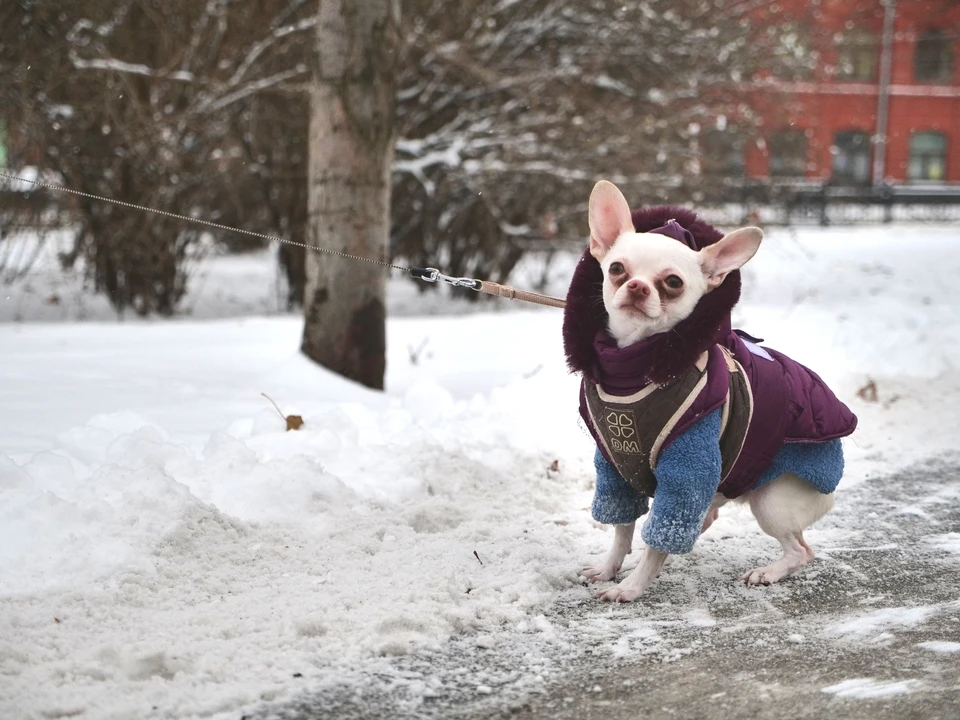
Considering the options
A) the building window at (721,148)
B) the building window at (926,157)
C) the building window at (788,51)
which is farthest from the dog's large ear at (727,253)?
the building window at (926,157)

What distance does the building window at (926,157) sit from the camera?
39.0 metres

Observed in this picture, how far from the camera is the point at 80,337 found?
25.7 ft

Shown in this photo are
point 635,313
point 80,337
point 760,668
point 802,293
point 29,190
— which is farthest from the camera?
point 802,293

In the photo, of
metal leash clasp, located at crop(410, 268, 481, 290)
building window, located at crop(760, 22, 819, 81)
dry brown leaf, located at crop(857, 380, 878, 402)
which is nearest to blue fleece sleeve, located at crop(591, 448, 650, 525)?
metal leash clasp, located at crop(410, 268, 481, 290)

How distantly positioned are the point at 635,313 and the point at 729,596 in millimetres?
1065

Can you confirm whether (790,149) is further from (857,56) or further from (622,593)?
(622,593)

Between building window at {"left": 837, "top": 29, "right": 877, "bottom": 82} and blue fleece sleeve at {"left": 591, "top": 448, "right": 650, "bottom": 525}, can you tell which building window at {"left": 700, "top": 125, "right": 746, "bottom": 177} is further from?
blue fleece sleeve at {"left": 591, "top": 448, "right": 650, "bottom": 525}

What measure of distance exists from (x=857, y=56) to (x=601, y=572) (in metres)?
23.4

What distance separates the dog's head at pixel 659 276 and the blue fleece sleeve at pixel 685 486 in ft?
1.24

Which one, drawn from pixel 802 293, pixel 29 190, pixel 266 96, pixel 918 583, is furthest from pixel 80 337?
pixel 802 293

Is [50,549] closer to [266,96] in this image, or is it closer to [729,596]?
[729,596]

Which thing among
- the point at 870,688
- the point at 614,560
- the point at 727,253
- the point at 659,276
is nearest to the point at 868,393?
the point at 614,560

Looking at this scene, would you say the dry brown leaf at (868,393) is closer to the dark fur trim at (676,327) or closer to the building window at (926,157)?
the dark fur trim at (676,327)

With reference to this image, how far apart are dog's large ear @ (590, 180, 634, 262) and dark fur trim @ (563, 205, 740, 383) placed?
0.24 ft
